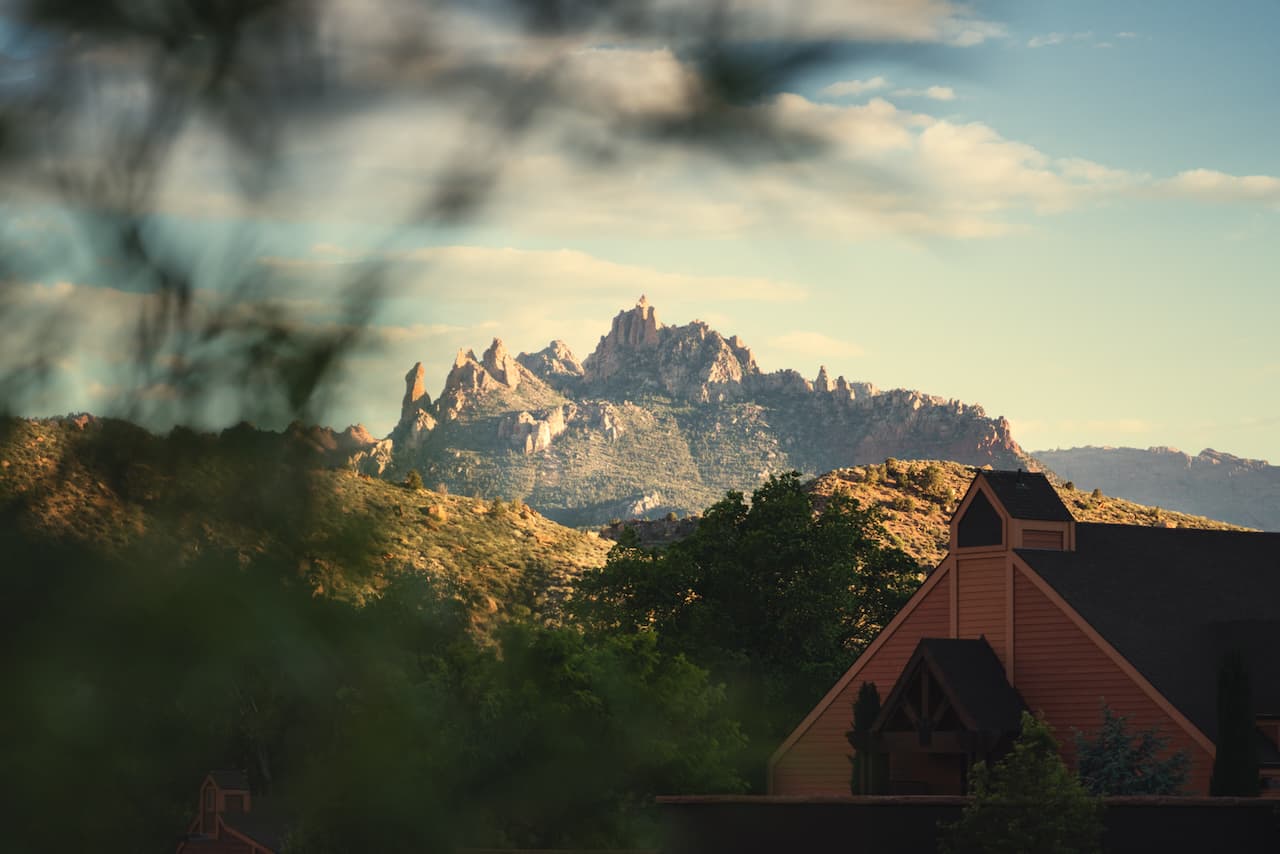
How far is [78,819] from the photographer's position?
2611 mm

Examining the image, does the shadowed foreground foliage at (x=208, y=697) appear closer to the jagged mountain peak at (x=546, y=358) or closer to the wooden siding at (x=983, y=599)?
the jagged mountain peak at (x=546, y=358)

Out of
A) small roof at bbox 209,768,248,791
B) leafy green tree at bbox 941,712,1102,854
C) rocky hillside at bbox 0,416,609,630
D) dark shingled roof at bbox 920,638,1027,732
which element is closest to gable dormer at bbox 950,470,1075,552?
dark shingled roof at bbox 920,638,1027,732

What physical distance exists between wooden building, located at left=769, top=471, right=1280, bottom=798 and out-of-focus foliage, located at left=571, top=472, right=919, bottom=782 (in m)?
9.98

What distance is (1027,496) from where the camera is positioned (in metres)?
37.2

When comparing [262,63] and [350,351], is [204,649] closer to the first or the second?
[350,351]

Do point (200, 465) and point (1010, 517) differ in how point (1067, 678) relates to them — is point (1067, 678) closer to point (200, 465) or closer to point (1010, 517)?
point (1010, 517)

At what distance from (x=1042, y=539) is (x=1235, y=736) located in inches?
369

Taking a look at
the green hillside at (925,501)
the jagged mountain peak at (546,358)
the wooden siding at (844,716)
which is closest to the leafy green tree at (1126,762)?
the wooden siding at (844,716)

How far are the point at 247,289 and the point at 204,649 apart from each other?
1.87ft

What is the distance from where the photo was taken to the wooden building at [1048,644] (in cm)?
3319

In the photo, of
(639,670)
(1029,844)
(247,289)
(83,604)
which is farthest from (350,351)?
(639,670)

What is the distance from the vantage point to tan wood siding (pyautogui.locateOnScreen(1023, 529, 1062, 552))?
1449 inches

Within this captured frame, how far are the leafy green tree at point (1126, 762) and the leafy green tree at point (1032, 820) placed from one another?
10.3m

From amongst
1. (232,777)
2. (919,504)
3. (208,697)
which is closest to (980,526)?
(232,777)
